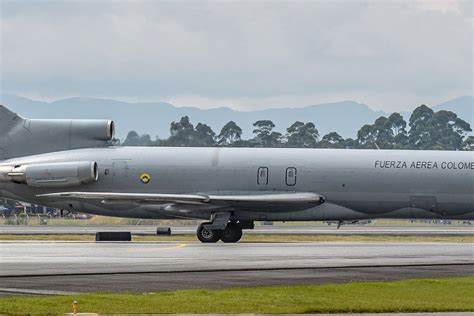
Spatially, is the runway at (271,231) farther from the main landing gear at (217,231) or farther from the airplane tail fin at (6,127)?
the main landing gear at (217,231)

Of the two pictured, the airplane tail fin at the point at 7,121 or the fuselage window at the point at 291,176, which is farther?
the airplane tail fin at the point at 7,121

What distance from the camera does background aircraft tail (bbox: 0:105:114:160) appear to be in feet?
168

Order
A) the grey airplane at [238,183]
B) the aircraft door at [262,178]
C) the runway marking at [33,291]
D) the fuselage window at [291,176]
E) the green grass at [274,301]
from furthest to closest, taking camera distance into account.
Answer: the aircraft door at [262,178]
the fuselage window at [291,176]
the grey airplane at [238,183]
the runway marking at [33,291]
the green grass at [274,301]

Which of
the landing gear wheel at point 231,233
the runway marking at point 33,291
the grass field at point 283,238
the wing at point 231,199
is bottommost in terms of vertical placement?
the runway marking at point 33,291

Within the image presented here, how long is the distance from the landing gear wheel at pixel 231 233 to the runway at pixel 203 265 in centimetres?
519

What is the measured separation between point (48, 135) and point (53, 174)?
2.67 meters

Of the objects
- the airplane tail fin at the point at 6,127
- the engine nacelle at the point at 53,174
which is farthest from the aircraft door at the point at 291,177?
the airplane tail fin at the point at 6,127

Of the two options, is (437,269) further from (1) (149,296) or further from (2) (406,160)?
(2) (406,160)

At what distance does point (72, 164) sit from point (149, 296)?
2855cm

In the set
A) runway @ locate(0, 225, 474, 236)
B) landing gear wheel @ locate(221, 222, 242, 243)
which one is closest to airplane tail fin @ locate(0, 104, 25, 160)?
runway @ locate(0, 225, 474, 236)

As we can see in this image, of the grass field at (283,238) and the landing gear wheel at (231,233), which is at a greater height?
the landing gear wheel at (231,233)

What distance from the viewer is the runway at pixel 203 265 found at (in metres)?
25.3

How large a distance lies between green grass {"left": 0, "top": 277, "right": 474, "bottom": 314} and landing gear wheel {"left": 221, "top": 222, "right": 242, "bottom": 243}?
Answer: 23.8m

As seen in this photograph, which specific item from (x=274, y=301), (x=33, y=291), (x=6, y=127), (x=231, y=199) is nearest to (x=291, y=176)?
(x=231, y=199)
